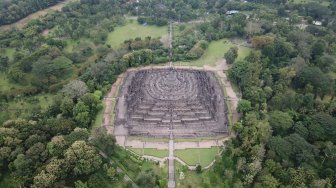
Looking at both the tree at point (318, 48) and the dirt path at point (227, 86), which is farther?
the tree at point (318, 48)

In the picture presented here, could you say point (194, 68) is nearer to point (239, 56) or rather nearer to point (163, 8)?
point (239, 56)

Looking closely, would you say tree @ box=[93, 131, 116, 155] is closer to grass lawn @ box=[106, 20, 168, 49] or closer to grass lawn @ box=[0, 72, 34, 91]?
grass lawn @ box=[0, 72, 34, 91]

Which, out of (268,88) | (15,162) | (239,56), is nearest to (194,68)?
(239,56)

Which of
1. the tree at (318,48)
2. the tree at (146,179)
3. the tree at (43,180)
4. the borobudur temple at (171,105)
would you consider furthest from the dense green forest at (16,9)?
the tree at (318,48)

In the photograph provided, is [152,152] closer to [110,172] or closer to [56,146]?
[110,172]

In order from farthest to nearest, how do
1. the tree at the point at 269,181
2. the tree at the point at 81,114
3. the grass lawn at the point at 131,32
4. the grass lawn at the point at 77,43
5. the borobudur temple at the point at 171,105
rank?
the grass lawn at the point at 131,32, the grass lawn at the point at 77,43, the borobudur temple at the point at 171,105, the tree at the point at 81,114, the tree at the point at 269,181

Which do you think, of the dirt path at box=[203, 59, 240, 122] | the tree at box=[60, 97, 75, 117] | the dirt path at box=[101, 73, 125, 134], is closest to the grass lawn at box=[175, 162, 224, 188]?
the dirt path at box=[203, 59, 240, 122]

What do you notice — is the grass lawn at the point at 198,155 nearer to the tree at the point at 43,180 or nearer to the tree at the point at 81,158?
the tree at the point at 81,158
